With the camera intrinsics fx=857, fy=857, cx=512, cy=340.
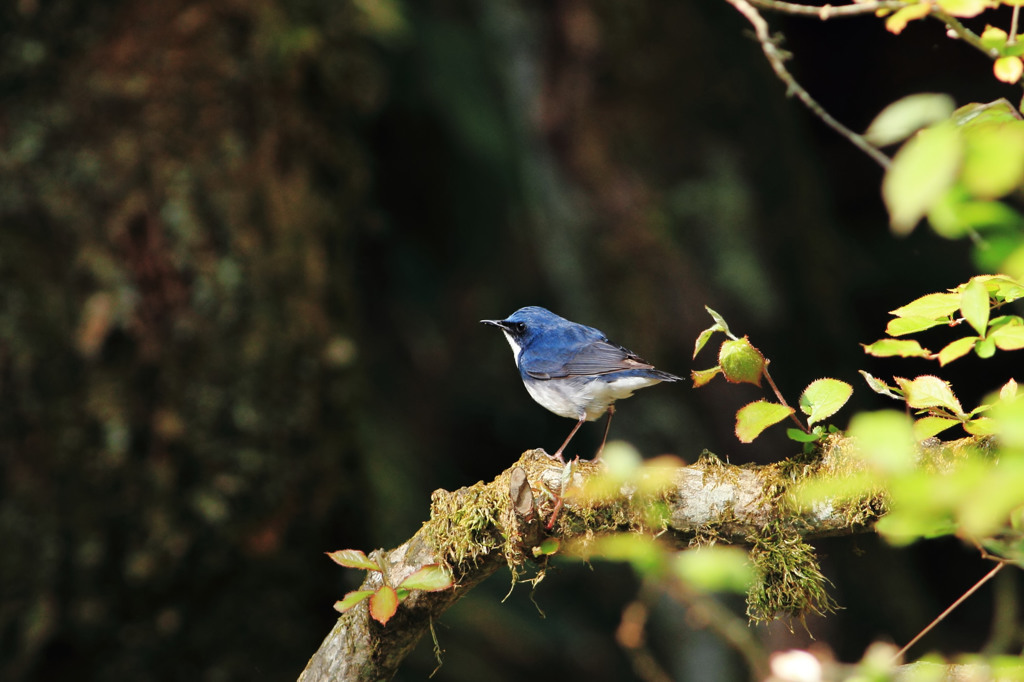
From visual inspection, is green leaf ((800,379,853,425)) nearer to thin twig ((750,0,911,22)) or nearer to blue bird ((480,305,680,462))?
thin twig ((750,0,911,22))

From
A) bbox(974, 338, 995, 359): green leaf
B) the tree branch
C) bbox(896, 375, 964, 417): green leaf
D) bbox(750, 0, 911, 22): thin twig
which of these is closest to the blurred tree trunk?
the tree branch

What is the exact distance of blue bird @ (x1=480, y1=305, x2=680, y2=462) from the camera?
114 inches

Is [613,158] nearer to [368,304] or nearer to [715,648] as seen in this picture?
[368,304]

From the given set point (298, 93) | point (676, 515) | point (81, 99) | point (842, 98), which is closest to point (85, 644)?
point (81, 99)

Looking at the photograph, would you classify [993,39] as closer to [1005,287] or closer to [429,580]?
[1005,287]

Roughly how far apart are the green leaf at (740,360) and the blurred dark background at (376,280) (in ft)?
5.76

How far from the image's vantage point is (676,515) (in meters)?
1.86

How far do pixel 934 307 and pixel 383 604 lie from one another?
1.13 metres

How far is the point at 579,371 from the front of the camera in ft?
9.79

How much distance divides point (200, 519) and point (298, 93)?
215 cm

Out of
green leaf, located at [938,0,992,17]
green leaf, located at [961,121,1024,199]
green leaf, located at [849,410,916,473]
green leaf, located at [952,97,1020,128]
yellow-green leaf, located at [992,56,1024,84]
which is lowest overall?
green leaf, located at [849,410,916,473]

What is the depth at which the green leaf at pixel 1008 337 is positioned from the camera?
1.30m

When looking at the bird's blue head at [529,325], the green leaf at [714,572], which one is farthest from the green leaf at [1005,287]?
the bird's blue head at [529,325]

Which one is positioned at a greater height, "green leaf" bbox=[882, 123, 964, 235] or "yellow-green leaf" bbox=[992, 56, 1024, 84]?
"green leaf" bbox=[882, 123, 964, 235]
